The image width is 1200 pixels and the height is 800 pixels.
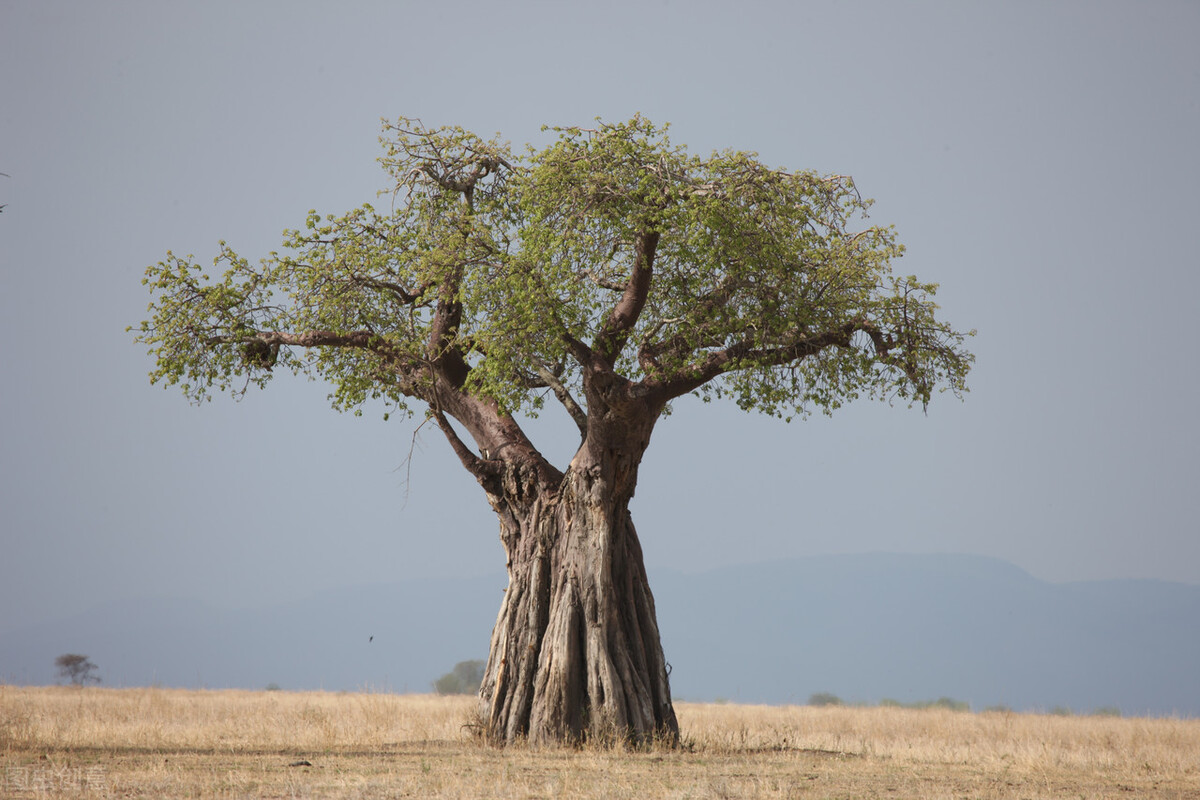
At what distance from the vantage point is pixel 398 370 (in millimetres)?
20062

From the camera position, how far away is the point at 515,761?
15562 millimetres

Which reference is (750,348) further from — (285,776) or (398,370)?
(285,776)

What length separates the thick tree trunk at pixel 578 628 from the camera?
1770cm

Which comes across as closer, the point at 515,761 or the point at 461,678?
the point at 515,761

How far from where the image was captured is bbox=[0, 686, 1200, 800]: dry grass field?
12328 millimetres

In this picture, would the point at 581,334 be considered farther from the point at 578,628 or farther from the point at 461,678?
the point at 461,678

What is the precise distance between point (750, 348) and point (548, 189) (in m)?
4.01

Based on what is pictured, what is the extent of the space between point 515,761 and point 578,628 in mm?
3022

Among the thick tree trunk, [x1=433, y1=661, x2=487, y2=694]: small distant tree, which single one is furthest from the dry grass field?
[x1=433, y1=661, x2=487, y2=694]: small distant tree

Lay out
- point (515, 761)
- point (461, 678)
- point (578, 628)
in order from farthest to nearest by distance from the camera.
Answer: point (461, 678) → point (578, 628) → point (515, 761)

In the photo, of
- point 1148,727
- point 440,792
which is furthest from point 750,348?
point 1148,727

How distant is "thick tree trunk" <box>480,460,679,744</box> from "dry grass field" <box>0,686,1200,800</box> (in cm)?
66

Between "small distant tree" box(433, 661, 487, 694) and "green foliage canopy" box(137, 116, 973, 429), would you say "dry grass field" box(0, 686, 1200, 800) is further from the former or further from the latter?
"small distant tree" box(433, 661, 487, 694)

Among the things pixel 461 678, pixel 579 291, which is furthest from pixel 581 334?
pixel 461 678
